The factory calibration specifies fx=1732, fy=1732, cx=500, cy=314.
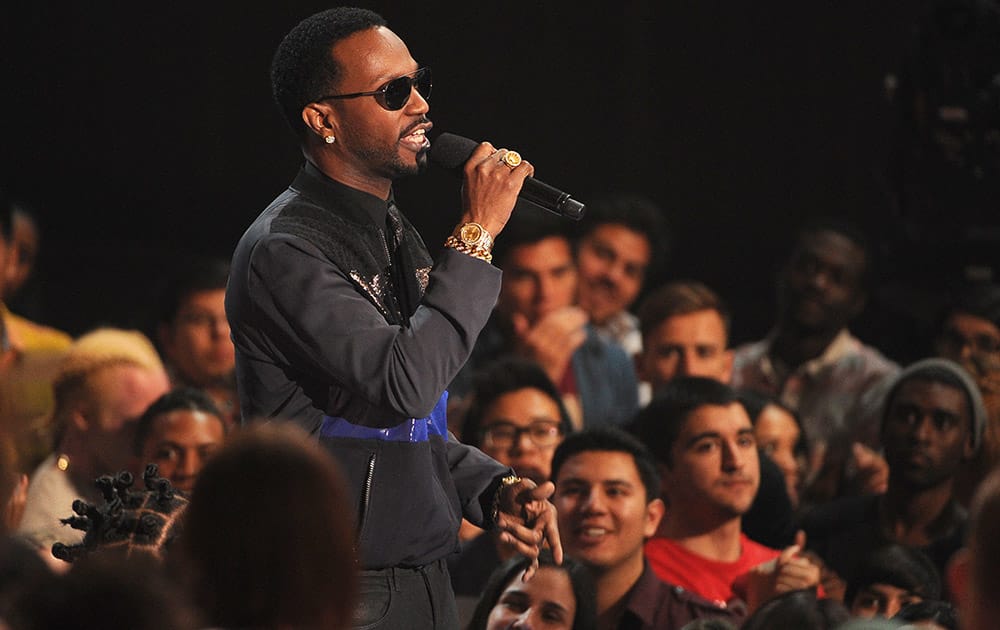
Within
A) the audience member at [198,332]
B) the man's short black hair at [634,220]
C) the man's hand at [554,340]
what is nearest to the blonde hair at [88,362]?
the audience member at [198,332]

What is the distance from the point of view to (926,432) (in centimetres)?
482

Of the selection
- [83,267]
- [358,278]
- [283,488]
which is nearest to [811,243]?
[83,267]

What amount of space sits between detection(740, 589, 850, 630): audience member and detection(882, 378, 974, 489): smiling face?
136 cm

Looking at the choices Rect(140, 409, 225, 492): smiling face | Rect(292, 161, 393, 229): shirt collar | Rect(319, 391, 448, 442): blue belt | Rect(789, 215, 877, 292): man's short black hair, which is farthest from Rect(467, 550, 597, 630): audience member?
Rect(789, 215, 877, 292): man's short black hair

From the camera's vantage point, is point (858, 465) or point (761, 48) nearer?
point (858, 465)

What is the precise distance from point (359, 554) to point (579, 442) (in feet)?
6.44

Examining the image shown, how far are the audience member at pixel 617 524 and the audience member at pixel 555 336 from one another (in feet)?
3.49

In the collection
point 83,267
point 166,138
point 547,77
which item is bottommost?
point 83,267

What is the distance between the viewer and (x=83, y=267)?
677 cm

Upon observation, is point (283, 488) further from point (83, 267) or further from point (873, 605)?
point (83, 267)

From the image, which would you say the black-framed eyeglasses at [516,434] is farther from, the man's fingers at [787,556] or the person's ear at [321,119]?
the person's ear at [321,119]

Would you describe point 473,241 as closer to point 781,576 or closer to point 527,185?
point 527,185

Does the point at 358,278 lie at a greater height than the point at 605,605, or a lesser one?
greater

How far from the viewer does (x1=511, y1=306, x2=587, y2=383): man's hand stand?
18.2ft
